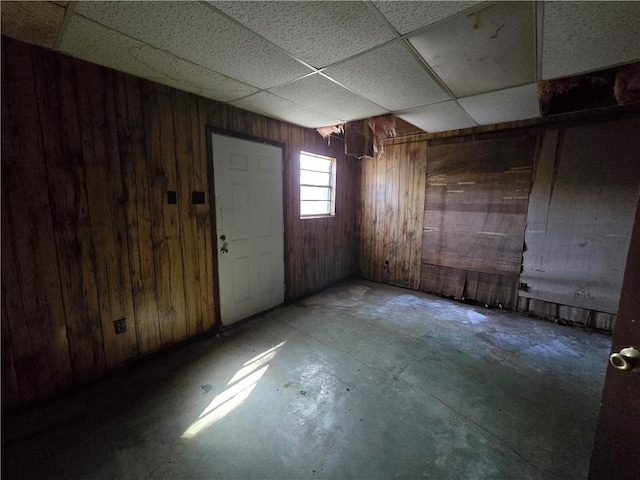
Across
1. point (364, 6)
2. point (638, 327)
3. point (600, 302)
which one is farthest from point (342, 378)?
point (600, 302)

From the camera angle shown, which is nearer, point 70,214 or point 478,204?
point 70,214

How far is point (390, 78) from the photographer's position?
81.2 inches

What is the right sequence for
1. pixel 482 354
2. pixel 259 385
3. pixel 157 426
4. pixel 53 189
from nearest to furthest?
pixel 157 426 < pixel 53 189 < pixel 259 385 < pixel 482 354

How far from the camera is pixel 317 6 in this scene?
1.28 meters

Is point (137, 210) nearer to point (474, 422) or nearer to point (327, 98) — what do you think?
point (327, 98)

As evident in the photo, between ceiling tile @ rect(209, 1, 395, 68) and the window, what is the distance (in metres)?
2.05

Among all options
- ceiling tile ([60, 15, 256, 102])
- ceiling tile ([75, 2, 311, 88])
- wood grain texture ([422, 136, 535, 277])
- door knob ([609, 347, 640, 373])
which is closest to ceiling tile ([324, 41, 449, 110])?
ceiling tile ([75, 2, 311, 88])

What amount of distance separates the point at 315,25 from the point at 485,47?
1069 millimetres

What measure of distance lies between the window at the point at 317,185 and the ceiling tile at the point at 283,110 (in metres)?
0.53

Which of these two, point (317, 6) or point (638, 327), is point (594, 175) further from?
point (317, 6)

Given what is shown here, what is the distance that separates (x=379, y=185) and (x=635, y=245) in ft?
12.7

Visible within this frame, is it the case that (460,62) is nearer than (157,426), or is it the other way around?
(157,426)

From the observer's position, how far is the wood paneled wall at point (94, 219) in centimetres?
170

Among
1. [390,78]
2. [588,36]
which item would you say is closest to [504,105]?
[588,36]
